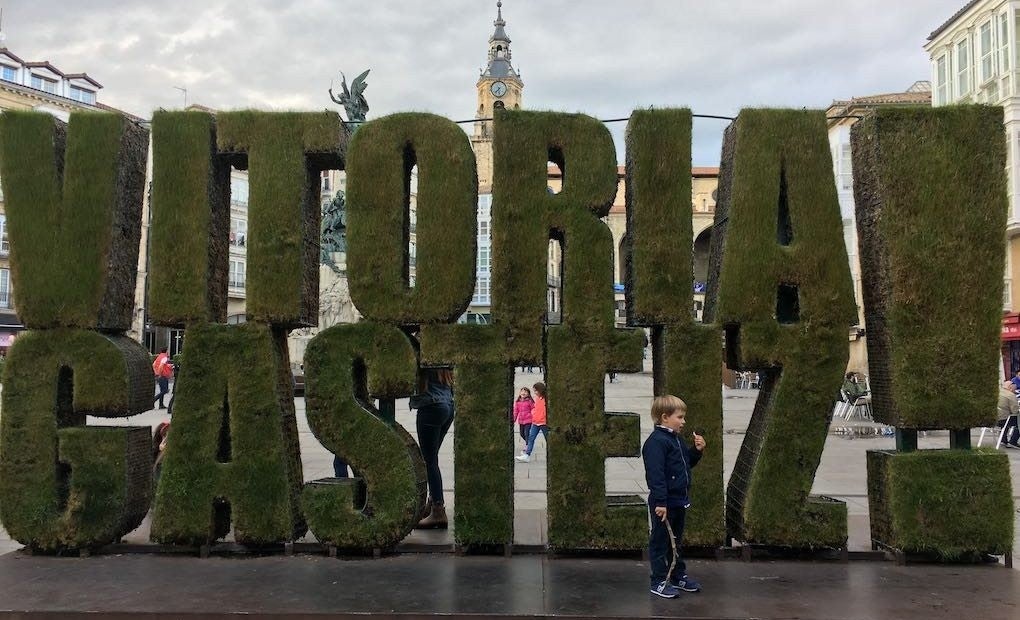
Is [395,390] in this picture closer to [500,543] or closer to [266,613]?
[500,543]

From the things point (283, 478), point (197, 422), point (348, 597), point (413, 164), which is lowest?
point (348, 597)

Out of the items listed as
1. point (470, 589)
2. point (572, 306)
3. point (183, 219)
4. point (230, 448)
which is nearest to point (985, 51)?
point (572, 306)

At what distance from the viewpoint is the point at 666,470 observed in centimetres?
527

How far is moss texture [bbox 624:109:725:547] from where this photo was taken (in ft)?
20.4

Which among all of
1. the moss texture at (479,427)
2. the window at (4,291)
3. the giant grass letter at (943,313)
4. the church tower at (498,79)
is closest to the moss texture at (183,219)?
the moss texture at (479,427)

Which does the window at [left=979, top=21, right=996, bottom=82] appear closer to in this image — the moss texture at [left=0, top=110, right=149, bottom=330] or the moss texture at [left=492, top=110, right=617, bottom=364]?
the moss texture at [left=492, top=110, right=617, bottom=364]

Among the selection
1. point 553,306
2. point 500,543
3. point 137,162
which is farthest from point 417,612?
point 553,306

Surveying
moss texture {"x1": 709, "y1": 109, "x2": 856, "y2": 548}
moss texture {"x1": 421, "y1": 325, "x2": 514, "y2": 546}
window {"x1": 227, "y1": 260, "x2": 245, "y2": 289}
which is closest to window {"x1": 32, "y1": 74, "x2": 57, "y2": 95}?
window {"x1": 227, "y1": 260, "x2": 245, "y2": 289}

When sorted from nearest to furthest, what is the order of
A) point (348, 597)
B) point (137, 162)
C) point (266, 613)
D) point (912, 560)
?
1. point (266, 613)
2. point (348, 597)
3. point (912, 560)
4. point (137, 162)

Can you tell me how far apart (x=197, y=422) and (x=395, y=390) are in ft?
5.65

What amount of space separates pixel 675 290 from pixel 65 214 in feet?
17.2

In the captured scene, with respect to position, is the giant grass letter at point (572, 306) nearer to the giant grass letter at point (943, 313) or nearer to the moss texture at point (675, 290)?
the moss texture at point (675, 290)

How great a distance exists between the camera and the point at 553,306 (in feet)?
258

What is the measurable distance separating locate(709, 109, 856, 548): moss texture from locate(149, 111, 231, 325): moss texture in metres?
4.39
